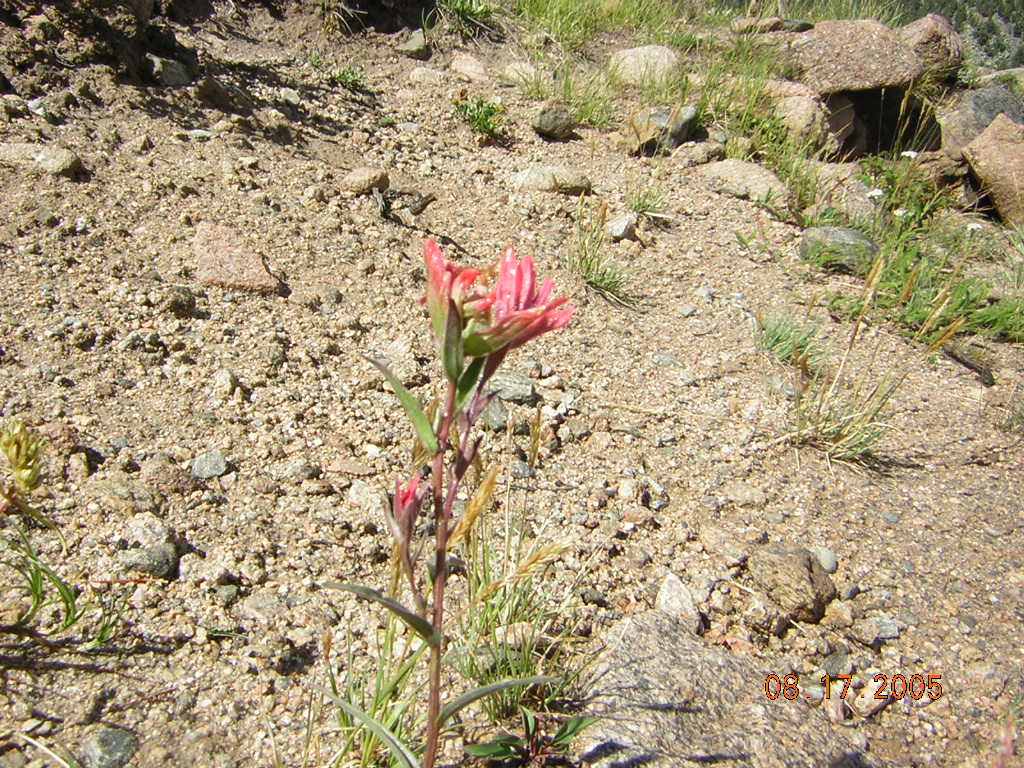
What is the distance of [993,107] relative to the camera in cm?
576

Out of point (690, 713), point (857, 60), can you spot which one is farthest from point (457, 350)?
point (857, 60)

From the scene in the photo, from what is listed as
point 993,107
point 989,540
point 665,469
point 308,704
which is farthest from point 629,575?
point 993,107

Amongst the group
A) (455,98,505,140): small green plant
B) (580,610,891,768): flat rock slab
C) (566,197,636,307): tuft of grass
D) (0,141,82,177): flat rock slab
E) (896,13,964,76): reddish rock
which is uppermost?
(896,13,964,76): reddish rock

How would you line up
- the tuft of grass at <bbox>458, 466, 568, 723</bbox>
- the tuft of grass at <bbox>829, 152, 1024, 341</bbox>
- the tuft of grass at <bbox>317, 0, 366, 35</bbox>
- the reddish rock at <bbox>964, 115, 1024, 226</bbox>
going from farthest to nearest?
the reddish rock at <bbox>964, 115, 1024, 226</bbox> < the tuft of grass at <bbox>317, 0, 366, 35</bbox> < the tuft of grass at <bbox>829, 152, 1024, 341</bbox> < the tuft of grass at <bbox>458, 466, 568, 723</bbox>

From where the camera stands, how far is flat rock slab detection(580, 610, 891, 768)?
5.15ft

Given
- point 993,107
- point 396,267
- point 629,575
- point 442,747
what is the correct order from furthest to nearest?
point 993,107
point 396,267
point 629,575
point 442,747

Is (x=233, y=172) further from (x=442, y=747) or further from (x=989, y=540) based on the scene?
(x=989, y=540)

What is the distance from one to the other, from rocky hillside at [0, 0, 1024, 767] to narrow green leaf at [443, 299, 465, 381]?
0.61 metres

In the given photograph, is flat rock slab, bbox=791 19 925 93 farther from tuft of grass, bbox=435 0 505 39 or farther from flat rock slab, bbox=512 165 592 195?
flat rock slab, bbox=512 165 592 195

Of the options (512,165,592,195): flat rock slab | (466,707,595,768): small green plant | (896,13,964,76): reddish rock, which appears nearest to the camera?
(466,707,595,768): small green plant

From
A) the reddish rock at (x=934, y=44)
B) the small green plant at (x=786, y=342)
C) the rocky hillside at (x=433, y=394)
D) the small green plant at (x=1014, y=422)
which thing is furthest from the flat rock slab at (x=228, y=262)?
the reddish rock at (x=934, y=44)

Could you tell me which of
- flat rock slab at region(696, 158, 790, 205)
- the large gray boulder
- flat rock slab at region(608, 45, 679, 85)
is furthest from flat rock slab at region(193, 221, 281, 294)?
the large gray boulder

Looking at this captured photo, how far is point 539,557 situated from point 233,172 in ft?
7.95
